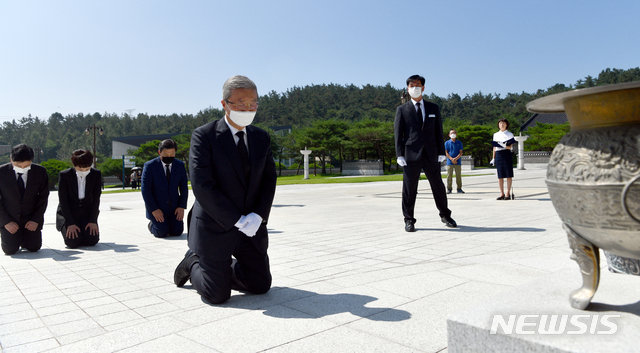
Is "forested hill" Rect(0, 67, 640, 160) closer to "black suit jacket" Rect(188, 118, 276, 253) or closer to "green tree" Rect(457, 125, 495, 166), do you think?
"green tree" Rect(457, 125, 495, 166)

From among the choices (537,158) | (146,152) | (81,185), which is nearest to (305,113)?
(146,152)

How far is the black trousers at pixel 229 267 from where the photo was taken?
3059 mm

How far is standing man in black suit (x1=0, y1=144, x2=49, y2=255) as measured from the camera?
5.43 meters

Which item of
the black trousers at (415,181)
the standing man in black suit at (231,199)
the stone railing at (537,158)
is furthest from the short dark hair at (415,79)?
the stone railing at (537,158)

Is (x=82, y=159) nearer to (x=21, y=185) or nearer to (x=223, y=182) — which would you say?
(x=21, y=185)

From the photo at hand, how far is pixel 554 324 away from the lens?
1937 millimetres

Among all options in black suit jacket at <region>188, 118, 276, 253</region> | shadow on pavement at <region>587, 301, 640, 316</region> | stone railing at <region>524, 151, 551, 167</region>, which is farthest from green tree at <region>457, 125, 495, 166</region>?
shadow on pavement at <region>587, 301, 640, 316</region>

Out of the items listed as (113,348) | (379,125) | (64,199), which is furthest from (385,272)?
(379,125)

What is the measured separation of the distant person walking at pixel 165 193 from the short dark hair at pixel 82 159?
2.73 ft

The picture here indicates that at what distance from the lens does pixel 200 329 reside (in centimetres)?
256

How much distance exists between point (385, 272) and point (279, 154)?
51.6 m

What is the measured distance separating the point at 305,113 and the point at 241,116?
97.9 m

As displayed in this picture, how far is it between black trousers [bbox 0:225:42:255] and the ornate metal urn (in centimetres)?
580

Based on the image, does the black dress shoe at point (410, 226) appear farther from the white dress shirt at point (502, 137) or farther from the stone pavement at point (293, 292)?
the white dress shirt at point (502, 137)
